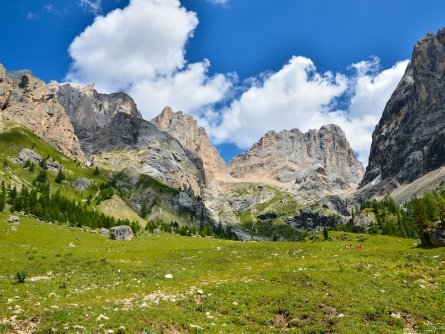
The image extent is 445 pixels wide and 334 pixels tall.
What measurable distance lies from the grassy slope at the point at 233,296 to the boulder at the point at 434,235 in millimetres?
12946

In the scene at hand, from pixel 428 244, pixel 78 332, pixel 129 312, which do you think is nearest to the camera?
pixel 78 332

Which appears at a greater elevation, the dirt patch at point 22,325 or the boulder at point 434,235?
the boulder at point 434,235

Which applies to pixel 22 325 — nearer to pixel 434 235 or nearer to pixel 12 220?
pixel 434 235

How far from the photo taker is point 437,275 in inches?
1284

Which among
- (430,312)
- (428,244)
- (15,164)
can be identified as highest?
(15,164)

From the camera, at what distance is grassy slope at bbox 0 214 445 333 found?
858 inches

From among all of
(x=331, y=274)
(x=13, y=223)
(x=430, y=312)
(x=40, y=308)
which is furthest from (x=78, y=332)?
(x=13, y=223)

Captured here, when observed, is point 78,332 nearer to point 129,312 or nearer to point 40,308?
point 129,312

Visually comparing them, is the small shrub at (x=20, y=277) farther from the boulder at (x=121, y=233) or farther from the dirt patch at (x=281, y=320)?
the boulder at (x=121, y=233)

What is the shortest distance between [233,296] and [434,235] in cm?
4122

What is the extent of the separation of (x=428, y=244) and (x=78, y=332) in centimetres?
5382

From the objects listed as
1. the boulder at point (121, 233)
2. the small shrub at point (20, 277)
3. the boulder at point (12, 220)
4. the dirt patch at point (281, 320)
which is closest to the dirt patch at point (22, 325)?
the small shrub at point (20, 277)

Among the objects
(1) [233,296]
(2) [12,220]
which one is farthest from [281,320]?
(2) [12,220]

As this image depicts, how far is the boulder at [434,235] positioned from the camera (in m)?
54.4
